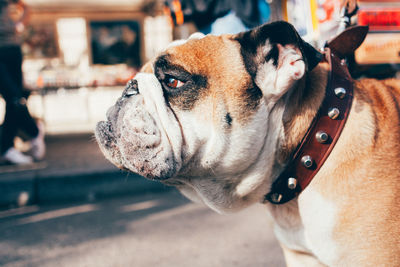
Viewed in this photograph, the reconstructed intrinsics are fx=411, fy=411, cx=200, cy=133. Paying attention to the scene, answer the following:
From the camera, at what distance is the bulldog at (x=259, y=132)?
148 cm

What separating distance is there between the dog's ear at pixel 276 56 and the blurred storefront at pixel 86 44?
7970mm

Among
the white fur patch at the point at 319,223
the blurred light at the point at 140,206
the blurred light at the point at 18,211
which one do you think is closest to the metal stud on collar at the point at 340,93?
the white fur patch at the point at 319,223

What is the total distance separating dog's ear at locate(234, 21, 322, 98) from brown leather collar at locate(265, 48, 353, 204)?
156 millimetres

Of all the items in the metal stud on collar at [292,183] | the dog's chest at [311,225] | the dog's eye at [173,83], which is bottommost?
the dog's chest at [311,225]

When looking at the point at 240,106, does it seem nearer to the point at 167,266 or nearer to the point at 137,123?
the point at 137,123

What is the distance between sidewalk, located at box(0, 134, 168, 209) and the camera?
4.01 m

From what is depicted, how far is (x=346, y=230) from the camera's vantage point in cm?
145

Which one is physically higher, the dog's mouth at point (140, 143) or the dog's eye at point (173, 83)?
the dog's eye at point (173, 83)

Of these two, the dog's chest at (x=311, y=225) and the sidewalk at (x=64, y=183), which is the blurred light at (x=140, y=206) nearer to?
the sidewalk at (x=64, y=183)

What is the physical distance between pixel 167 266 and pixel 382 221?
1606 mm

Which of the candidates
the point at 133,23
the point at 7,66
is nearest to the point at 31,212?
the point at 7,66

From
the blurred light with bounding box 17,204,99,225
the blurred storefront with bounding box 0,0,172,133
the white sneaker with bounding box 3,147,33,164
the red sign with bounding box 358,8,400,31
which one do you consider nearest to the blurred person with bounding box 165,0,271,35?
the red sign with bounding box 358,8,400,31

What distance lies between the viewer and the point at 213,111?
1568 mm

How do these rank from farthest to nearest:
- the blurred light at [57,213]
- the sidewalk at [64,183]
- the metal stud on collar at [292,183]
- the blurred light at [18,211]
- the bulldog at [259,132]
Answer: the sidewalk at [64,183] < the blurred light at [18,211] < the blurred light at [57,213] < the metal stud on collar at [292,183] < the bulldog at [259,132]
